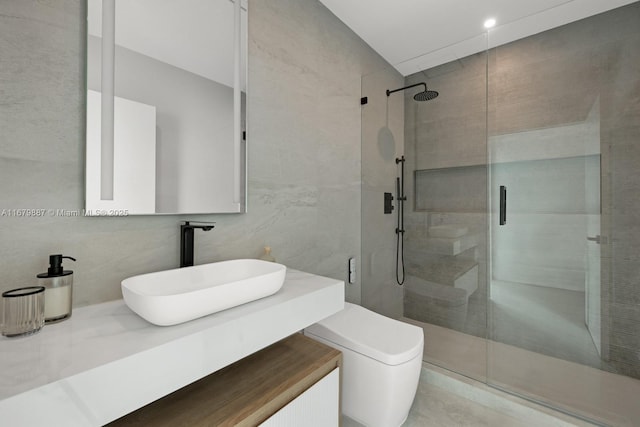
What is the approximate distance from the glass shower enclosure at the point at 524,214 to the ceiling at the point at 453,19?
7 cm

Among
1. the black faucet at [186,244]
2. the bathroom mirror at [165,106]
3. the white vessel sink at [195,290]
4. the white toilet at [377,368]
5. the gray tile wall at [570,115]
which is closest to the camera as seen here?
the white vessel sink at [195,290]

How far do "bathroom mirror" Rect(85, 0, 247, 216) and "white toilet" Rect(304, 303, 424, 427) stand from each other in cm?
85

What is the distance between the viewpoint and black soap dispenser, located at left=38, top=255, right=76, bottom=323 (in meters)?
0.78

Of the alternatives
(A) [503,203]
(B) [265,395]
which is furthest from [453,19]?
(B) [265,395]

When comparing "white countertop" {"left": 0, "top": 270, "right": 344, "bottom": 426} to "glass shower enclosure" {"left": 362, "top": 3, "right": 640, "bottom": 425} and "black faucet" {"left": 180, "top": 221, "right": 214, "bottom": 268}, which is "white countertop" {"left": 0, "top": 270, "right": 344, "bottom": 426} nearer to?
"black faucet" {"left": 180, "top": 221, "right": 214, "bottom": 268}

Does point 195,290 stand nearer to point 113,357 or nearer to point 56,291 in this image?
point 113,357

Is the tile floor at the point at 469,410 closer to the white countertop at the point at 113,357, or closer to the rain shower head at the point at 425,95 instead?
the white countertop at the point at 113,357

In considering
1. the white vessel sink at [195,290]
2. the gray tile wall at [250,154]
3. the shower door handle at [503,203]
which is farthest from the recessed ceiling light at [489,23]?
the white vessel sink at [195,290]

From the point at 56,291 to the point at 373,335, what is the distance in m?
A: 1.24

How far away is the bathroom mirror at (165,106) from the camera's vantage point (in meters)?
0.97

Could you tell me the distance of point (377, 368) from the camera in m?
1.25

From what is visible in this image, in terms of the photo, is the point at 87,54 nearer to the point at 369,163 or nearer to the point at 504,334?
the point at 369,163

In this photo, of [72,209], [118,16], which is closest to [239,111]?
[118,16]

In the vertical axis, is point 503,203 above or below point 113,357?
above
